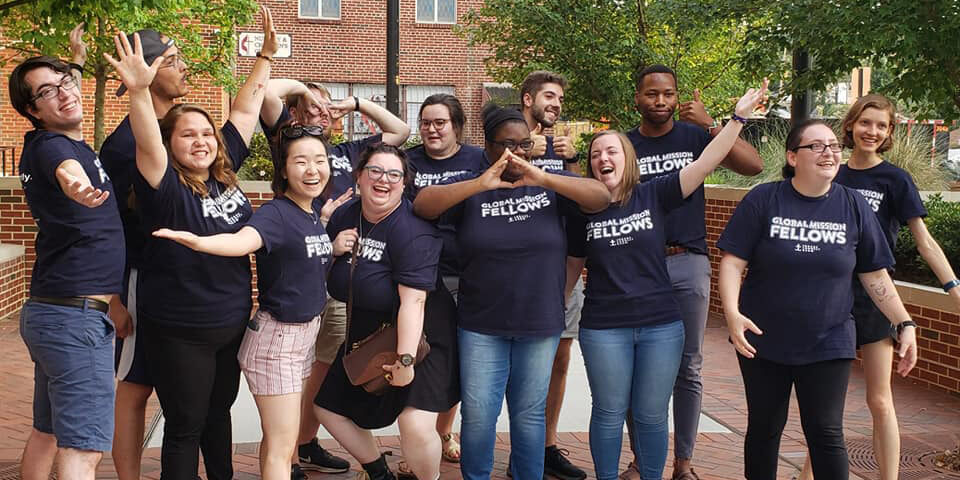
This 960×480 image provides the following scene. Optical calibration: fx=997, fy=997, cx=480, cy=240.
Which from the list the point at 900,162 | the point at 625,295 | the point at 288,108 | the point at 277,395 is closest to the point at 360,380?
the point at 277,395

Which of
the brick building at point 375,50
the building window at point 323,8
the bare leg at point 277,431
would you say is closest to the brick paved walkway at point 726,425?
the bare leg at point 277,431

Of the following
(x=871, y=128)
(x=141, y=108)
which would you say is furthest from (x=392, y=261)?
(x=871, y=128)

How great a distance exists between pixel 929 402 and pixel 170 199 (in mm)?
5421

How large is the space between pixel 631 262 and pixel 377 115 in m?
1.70

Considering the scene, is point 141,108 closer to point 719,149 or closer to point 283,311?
point 283,311

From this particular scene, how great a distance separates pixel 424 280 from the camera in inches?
161

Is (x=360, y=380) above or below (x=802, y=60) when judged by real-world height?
below

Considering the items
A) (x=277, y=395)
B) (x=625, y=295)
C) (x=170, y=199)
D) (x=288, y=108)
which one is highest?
(x=288, y=108)

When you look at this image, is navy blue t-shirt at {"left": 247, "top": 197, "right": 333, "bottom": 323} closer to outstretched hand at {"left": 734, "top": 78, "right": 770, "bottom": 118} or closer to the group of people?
the group of people

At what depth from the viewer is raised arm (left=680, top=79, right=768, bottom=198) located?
166 inches

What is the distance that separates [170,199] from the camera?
369cm

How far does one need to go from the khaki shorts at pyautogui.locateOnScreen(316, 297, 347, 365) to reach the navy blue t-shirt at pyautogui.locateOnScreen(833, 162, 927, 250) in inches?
98.6

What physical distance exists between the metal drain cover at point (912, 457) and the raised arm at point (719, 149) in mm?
1899

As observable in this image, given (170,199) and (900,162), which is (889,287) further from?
(900,162)
